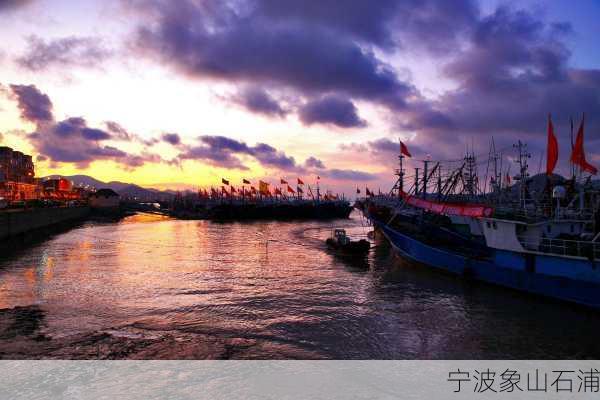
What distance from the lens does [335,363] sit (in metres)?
17.9

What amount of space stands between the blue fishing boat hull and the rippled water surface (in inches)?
33.0

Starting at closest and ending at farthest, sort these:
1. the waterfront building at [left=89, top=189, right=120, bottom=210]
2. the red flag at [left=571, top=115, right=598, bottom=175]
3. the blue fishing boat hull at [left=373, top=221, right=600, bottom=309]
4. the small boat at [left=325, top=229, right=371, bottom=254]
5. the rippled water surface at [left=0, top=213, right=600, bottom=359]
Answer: the rippled water surface at [left=0, top=213, right=600, bottom=359] < the blue fishing boat hull at [left=373, top=221, right=600, bottom=309] < the red flag at [left=571, top=115, right=598, bottom=175] < the small boat at [left=325, top=229, right=371, bottom=254] < the waterfront building at [left=89, top=189, right=120, bottom=210]

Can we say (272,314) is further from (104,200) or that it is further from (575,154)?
(104,200)

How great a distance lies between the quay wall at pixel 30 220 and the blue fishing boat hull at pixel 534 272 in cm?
6003

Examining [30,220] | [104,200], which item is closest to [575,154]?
[30,220]

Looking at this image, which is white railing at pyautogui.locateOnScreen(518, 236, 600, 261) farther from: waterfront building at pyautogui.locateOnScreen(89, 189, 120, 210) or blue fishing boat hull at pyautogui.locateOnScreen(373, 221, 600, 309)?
waterfront building at pyautogui.locateOnScreen(89, 189, 120, 210)

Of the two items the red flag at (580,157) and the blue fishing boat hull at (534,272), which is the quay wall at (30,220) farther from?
the red flag at (580,157)

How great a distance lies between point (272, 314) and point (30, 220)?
6760cm

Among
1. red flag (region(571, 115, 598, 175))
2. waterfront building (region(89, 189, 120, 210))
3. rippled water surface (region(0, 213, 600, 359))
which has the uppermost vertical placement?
red flag (region(571, 115, 598, 175))

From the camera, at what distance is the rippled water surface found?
19.4 metres

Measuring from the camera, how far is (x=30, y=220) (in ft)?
240

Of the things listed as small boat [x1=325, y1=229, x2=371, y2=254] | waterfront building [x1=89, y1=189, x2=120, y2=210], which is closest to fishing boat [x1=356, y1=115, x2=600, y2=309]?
small boat [x1=325, y1=229, x2=371, y2=254]

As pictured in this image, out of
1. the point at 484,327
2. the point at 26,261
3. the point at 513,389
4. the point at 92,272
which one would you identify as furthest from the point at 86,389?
the point at 26,261

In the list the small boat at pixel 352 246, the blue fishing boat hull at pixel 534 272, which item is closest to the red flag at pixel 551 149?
the blue fishing boat hull at pixel 534 272
